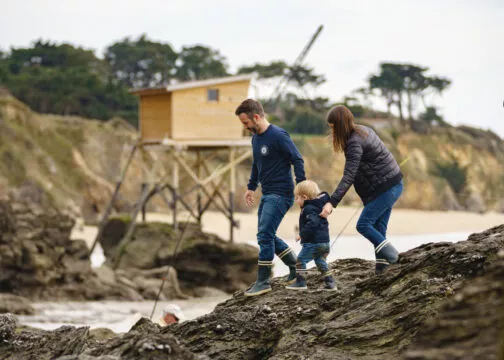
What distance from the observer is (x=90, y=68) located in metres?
65.4

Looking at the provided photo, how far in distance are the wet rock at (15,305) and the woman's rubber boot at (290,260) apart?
13687 mm

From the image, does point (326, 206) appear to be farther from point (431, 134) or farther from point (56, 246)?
point (431, 134)

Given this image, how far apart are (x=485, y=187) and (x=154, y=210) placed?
33.7 metres

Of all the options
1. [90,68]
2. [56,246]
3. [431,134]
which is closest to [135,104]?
[90,68]

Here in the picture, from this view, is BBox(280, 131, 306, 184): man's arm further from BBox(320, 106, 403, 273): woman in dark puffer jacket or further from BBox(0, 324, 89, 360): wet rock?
BBox(0, 324, 89, 360): wet rock

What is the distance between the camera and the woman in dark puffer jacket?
716cm

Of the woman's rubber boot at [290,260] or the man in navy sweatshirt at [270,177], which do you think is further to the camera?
the woman's rubber boot at [290,260]

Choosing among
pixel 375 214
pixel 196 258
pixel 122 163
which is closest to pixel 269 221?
pixel 375 214

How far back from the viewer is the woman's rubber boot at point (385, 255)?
7.34m

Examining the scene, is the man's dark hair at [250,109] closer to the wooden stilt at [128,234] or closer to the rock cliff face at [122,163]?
the wooden stilt at [128,234]

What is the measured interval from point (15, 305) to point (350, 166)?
15263 mm

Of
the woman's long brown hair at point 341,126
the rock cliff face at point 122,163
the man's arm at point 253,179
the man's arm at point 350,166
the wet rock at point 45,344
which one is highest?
the woman's long brown hair at point 341,126

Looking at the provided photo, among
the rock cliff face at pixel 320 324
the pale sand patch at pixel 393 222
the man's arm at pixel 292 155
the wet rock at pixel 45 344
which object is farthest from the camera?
the pale sand patch at pixel 393 222

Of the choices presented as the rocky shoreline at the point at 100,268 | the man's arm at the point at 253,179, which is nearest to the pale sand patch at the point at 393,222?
the rocky shoreline at the point at 100,268
